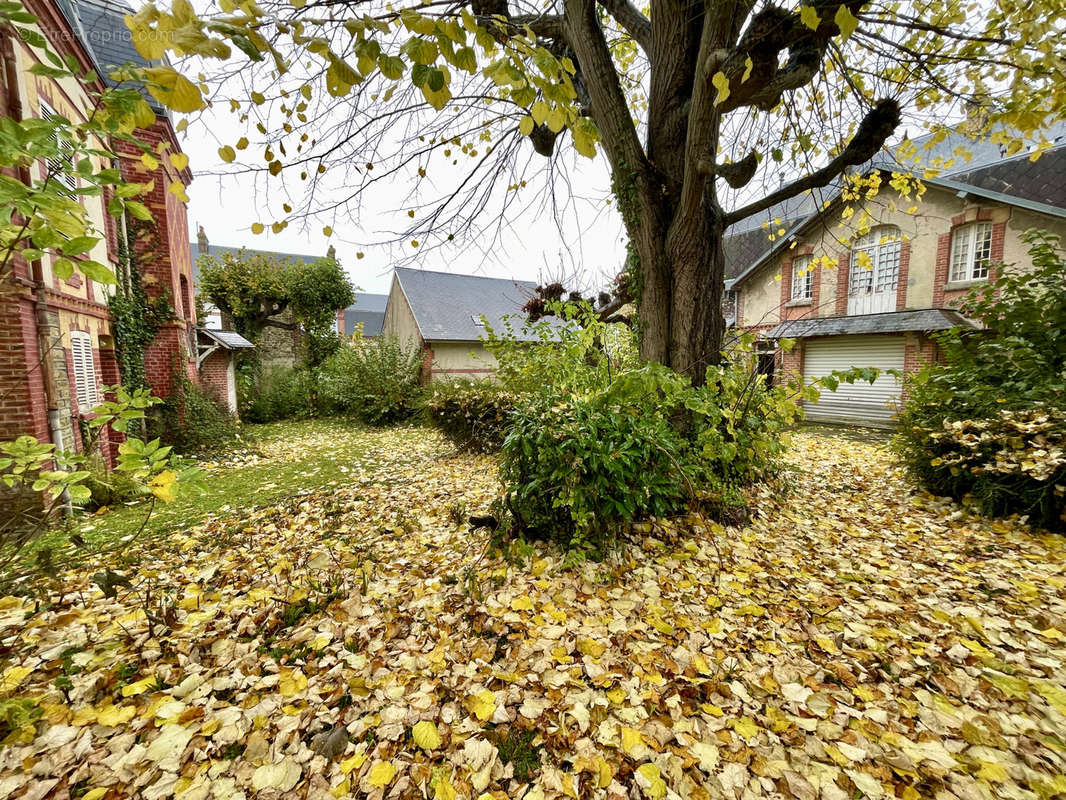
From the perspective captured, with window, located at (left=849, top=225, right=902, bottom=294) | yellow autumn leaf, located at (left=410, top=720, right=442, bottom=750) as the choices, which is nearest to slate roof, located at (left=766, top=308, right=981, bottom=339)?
window, located at (left=849, top=225, right=902, bottom=294)

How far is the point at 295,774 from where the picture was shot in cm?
168

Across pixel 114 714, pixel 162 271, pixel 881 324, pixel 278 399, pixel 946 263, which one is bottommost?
pixel 114 714

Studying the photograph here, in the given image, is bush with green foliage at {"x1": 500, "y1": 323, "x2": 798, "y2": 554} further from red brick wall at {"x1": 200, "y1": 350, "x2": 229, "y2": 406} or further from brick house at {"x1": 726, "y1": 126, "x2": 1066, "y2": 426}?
red brick wall at {"x1": 200, "y1": 350, "x2": 229, "y2": 406}

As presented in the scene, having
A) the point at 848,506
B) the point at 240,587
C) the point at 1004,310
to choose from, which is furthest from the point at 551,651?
the point at 1004,310

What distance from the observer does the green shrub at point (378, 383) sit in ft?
39.8

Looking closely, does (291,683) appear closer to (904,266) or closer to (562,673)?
(562,673)

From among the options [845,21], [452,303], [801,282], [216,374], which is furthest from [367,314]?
[845,21]

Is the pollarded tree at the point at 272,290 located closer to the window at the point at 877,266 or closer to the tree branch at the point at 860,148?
the tree branch at the point at 860,148

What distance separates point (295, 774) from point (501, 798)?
0.84 m

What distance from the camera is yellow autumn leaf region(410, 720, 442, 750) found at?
1.82 m

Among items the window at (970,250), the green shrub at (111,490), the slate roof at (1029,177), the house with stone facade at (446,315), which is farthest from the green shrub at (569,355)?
the slate roof at (1029,177)

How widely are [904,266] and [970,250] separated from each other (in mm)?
1313

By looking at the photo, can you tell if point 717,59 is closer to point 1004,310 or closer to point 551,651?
point 551,651

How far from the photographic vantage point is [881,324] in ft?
37.5
